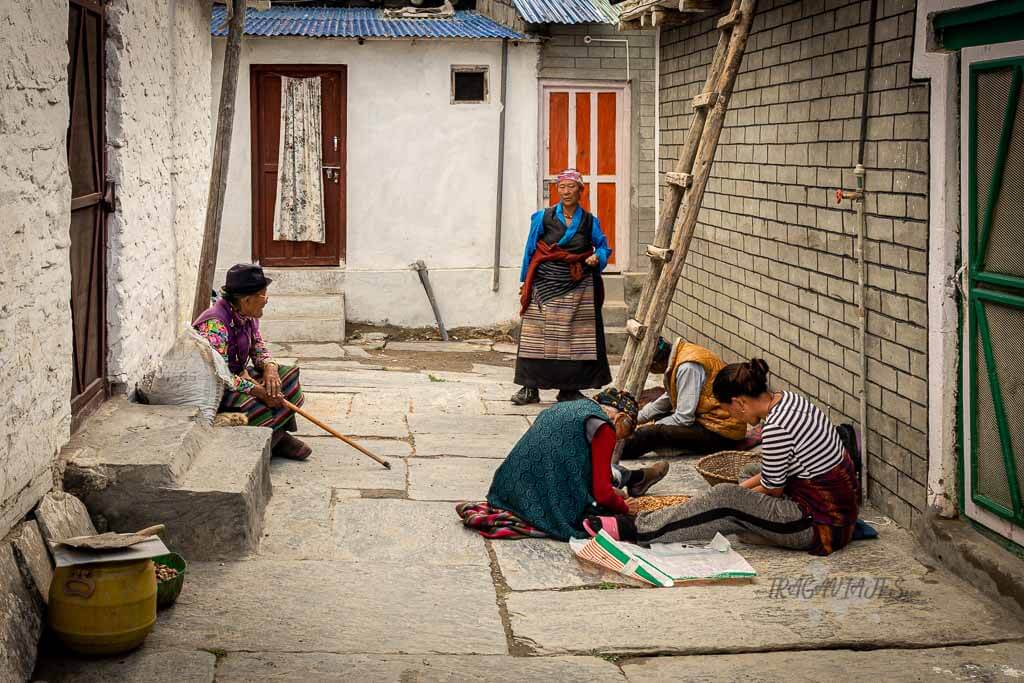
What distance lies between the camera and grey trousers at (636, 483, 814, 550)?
5.82m

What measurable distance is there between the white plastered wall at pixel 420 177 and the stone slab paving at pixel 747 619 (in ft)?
28.1

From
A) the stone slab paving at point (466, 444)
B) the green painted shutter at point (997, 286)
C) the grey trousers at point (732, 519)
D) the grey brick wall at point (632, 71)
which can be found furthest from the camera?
the grey brick wall at point (632, 71)

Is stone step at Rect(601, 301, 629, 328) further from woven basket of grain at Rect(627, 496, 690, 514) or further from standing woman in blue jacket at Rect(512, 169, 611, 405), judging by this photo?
woven basket of grain at Rect(627, 496, 690, 514)

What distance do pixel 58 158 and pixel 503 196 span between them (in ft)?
28.2

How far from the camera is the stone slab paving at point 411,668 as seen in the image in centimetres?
443

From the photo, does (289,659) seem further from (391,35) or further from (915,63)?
(391,35)

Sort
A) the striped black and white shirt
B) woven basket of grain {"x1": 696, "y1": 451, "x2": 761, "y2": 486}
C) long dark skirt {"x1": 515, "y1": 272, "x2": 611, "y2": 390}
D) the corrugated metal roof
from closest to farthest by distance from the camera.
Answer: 1. the striped black and white shirt
2. woven basket of grain {"x1": 696, "y1": 451, "x2": 761, "y2": 486}
3. long dark skirt {"x1": 515, "y1": 272, "x2": 611, "y2": 390}
4. the corrugated metal roof

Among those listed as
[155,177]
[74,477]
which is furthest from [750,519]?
[155,177]

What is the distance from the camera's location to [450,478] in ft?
23.9

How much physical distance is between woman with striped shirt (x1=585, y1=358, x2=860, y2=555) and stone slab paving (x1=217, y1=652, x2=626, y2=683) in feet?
4.30

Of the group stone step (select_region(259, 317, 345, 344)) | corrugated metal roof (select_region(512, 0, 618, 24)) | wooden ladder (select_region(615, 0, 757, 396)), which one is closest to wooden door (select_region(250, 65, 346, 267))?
stone step (select_region(259, 317, 345, 344))

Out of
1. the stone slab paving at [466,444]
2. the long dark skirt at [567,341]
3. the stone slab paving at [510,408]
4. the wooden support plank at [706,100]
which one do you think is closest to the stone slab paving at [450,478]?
the stone slab paving at [466,444]

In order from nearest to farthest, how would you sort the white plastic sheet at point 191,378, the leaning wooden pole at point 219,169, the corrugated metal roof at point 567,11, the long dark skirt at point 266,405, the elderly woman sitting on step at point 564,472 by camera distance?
the elderly woman sitting on step at point 564,472, the white plastic sheet at point 191,378, the long dark skirt at point 266,405, the leaning wooden pole at point 219,169, the corrugated metal roof at point 567,11

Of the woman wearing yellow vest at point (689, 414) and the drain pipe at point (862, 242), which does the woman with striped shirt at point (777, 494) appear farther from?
the woman wearing yellow vest at point (689, 414)
